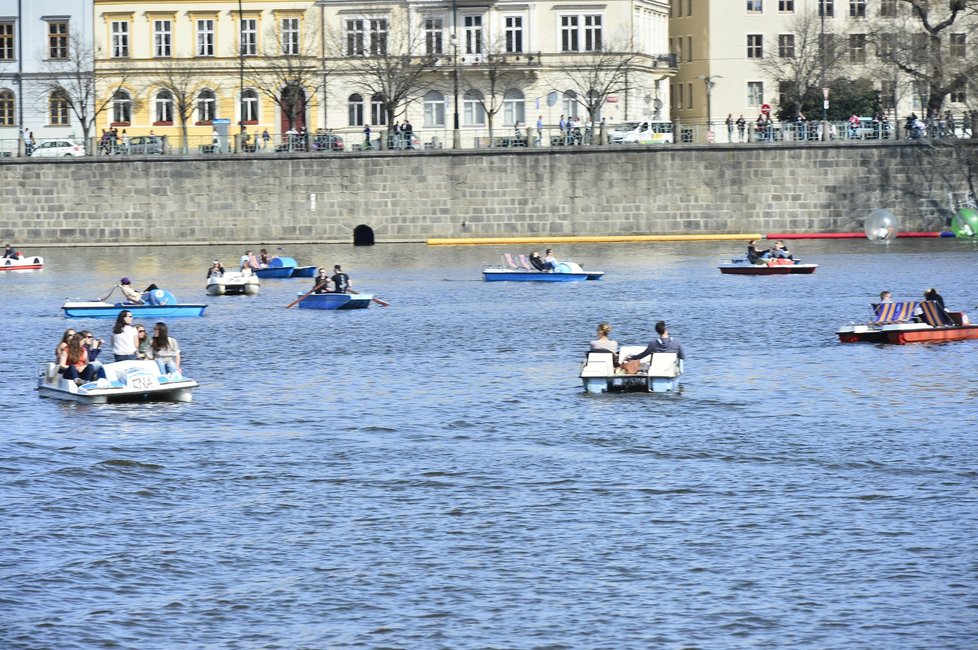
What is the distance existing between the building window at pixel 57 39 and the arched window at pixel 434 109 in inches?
787

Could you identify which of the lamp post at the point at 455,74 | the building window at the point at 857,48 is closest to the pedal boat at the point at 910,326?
the lamp post at the point at 455,74

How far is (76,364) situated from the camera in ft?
126

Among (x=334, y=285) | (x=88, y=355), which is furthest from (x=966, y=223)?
(x=88, y=355)

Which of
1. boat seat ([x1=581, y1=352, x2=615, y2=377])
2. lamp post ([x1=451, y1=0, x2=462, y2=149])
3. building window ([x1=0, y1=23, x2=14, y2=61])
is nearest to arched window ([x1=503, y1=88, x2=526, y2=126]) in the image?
lamp post ([x1=451, y1=0, x2=462, y2=149])

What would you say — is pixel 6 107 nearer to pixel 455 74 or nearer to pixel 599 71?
pixel 455 74

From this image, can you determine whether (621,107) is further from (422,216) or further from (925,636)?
(925,636)

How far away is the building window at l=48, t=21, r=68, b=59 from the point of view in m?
104

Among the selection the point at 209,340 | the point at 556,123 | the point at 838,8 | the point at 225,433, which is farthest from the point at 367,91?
the point at 225,433

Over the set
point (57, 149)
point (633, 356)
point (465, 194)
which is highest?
point (57, 149)

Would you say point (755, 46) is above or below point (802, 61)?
above

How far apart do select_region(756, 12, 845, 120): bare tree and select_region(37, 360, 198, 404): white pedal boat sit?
2917 inches

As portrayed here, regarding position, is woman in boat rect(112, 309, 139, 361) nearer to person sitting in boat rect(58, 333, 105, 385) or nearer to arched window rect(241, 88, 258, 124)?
person sitting in boat rect(58, 333, 105, 385)

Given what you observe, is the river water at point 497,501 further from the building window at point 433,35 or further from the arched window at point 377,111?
the arched window at point 377,111

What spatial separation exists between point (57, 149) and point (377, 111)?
63.2 ft
